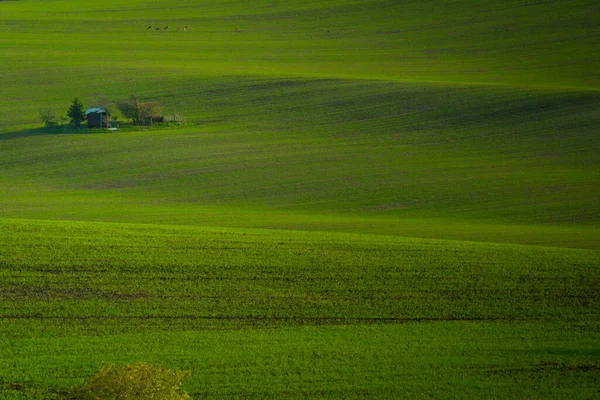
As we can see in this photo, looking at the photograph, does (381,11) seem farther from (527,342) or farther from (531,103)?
(527,342)

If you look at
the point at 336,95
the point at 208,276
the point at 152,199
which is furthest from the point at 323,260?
the point at 336,95

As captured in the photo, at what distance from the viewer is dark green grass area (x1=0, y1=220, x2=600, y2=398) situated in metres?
16.3

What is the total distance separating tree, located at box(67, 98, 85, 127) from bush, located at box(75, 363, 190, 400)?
1617 inches

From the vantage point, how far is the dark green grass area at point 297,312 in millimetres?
16281

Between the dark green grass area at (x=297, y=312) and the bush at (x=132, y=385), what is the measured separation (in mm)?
2377

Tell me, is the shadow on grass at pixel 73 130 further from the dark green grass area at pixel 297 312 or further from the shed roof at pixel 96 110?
the dark green grass area at pixel 297 312

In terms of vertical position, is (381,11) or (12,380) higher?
(381,11)

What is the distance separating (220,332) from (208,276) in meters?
3.92

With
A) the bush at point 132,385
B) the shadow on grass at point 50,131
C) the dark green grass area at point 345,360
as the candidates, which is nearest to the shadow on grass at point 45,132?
the shadow on grass at point 50,131

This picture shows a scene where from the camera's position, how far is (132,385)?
42.9ft

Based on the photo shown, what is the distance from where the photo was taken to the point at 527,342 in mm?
18156

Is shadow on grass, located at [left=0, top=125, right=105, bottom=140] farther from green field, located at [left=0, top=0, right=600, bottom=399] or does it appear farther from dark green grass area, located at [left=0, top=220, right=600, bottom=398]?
dark green grass area, located at [left=0, top=220, right=600, bottom=398]

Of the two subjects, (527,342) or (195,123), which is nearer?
(527,342)

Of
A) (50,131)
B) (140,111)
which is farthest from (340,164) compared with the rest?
(50,131)
